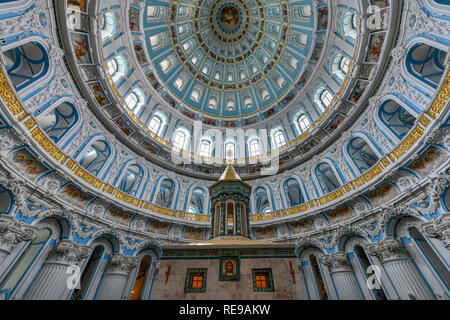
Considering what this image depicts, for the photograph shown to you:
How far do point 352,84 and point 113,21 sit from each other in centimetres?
1732

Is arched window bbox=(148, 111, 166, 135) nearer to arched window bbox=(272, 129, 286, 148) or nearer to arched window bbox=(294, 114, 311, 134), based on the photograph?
arched window bbox=(272, 129, 286, 148)

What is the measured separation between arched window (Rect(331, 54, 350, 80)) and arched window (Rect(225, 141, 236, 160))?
37.4 feet

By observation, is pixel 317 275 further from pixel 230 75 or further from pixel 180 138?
pixel 230 75

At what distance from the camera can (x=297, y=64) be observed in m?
21.0

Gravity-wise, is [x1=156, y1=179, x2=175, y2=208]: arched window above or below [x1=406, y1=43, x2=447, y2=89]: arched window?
below

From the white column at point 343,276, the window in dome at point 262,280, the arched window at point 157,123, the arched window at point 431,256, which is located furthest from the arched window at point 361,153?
the arched window at point 157,123

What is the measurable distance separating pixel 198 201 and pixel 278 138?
10.3m

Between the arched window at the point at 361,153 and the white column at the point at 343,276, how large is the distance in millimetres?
6438

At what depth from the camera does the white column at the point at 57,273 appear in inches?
340

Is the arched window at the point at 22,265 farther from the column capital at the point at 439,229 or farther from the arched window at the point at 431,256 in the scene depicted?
the arched window at the point at 431,256

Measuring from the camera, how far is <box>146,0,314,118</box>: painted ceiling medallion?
2105cm

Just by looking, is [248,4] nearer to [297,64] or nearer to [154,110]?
[297,64]

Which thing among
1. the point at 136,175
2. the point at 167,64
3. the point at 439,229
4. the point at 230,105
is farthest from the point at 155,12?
the point at 439,229

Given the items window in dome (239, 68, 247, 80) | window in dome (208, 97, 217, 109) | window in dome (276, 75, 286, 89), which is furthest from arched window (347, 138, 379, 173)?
window in dome (239, 68, 247, 80)
